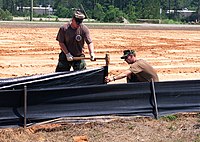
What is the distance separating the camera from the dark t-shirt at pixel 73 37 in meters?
8.45

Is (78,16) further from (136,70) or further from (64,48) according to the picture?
(136,70)

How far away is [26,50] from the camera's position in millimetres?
19281

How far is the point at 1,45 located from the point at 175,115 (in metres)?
13.7

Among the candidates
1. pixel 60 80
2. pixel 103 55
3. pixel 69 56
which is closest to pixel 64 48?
pixel 69 56

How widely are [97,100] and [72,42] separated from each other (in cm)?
135

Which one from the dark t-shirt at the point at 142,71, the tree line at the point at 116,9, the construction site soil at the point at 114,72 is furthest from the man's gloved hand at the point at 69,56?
the tree line at the point at 116,9

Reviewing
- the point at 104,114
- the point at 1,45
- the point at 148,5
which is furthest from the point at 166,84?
the point at 148,5

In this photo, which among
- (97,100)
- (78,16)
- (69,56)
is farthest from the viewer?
(69,56)

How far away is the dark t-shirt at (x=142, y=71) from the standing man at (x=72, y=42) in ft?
2.43

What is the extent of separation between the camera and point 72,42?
28.1 ft

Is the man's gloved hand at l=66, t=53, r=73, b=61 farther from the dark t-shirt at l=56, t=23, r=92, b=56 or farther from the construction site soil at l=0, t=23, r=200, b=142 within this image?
the construction site soil at l=0, t=23, r=200, b=142

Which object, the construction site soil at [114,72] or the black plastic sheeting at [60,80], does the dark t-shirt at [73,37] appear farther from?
the construction site soil at [114,72]

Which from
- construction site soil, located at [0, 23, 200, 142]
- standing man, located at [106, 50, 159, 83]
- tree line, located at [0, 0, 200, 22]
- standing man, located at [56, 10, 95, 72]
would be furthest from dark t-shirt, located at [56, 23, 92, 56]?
tree line, located at [0, 0, 200, 22]

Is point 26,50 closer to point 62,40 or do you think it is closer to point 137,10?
point 62,40
